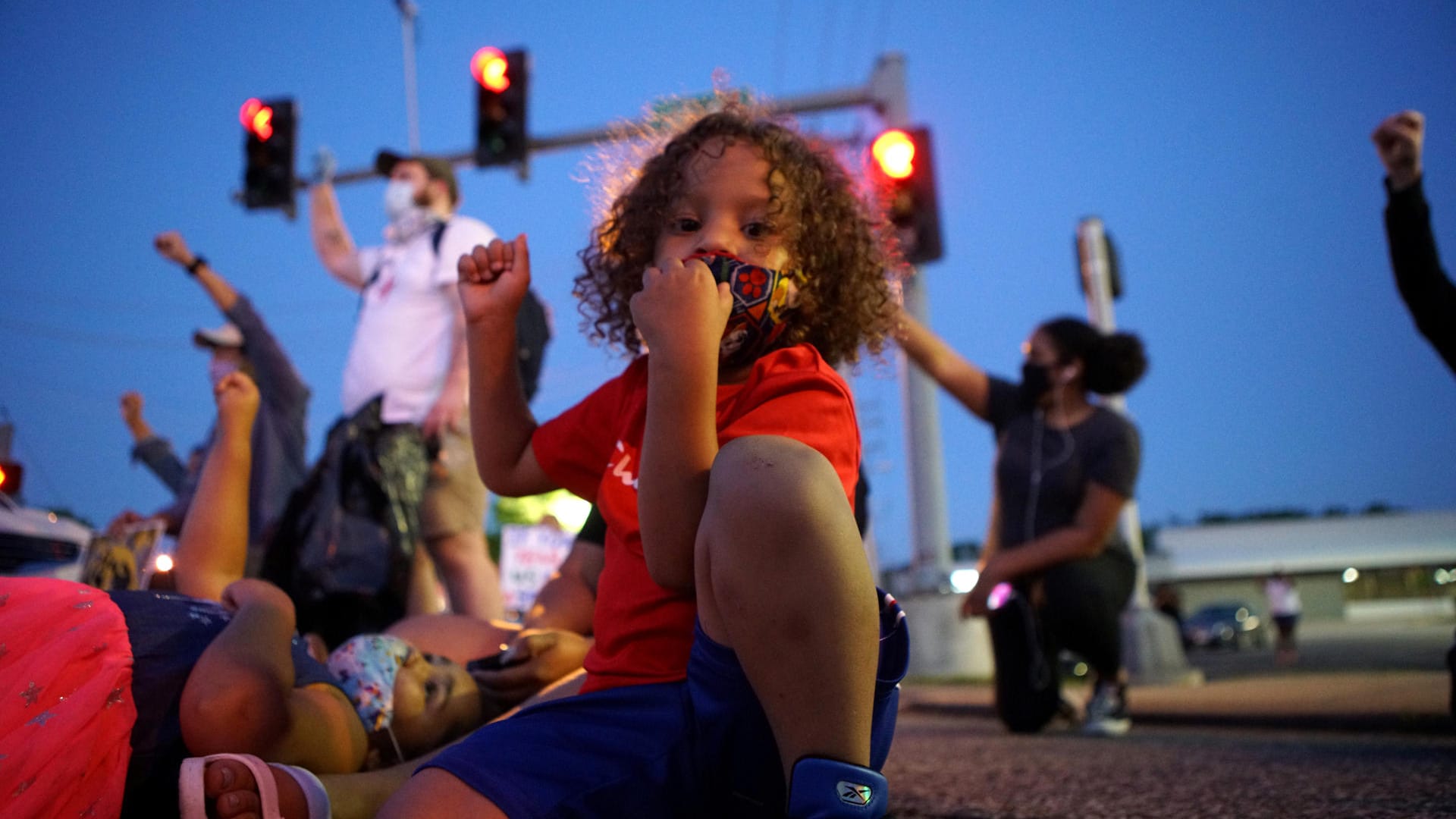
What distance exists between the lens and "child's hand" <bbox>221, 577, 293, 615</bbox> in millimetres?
2051

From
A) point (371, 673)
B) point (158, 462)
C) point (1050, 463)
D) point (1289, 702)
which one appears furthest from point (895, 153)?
point (371, 673)

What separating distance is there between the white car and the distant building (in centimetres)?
5944

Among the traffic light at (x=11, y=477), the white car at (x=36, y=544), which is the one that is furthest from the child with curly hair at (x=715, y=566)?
the traffic light at (x=11, y=477)

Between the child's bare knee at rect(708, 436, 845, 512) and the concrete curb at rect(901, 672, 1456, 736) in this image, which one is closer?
the child's bare knee at rect(708, 436, 845, 512)

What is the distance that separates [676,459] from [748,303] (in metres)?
0.39

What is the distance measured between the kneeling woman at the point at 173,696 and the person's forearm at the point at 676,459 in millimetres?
778

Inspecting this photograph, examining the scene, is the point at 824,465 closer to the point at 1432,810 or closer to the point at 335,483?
the point at 1432,810

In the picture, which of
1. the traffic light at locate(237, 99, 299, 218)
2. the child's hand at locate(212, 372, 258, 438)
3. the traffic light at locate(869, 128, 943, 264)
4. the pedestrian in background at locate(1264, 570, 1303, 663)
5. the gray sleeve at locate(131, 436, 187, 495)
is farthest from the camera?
the pedestrian in background at locate(1264, 570, 1303, 663)

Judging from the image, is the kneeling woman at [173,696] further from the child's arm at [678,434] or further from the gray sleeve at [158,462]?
the gray sleeve at [158,462]

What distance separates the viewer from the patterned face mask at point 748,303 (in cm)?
168

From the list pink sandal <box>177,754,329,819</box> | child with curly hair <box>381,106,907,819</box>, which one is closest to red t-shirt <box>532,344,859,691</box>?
child with curly hair <box>381,106,907,819</box>

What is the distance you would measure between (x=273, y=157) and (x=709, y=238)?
9124 millimetres

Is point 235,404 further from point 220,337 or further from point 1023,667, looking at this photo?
point 1023,667

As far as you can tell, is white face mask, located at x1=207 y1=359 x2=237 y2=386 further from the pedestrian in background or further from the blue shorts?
the pedestrian in background
